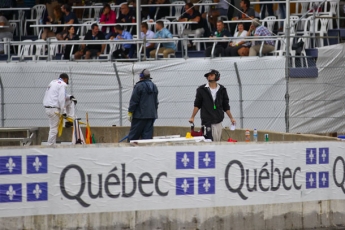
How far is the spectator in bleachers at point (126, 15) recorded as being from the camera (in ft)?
76.8

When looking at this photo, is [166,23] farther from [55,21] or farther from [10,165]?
[10,165]

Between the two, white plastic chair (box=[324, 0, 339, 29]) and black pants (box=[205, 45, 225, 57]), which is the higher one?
white plastic chair (box=[324, 0, 339, 29])

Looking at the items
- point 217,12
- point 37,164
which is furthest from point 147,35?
point 37,164

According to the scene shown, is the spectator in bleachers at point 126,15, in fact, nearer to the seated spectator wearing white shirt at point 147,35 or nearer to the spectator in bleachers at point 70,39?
the spectator in bleachers at point 70,39

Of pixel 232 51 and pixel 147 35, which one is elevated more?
pixel 147 35

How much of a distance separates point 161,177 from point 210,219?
0.86 meters

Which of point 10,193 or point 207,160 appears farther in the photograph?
point 207,160

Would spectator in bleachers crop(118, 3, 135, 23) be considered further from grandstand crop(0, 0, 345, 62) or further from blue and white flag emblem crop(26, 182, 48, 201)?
blue and white flag emblem crop(26, 182, 48, 201)

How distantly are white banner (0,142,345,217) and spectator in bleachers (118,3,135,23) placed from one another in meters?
11.8

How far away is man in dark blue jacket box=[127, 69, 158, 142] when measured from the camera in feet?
51.2

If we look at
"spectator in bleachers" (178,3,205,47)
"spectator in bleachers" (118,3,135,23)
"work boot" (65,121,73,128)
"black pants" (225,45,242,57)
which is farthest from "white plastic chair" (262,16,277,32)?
"work boot" (65,121,73,128)

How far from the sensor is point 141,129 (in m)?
15.8

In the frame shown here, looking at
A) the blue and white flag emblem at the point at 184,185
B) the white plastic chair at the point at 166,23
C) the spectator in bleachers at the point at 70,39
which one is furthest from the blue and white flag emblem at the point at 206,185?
the white plastic chair at the point at 166,23

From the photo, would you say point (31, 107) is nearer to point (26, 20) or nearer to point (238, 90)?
point (238, 90)
